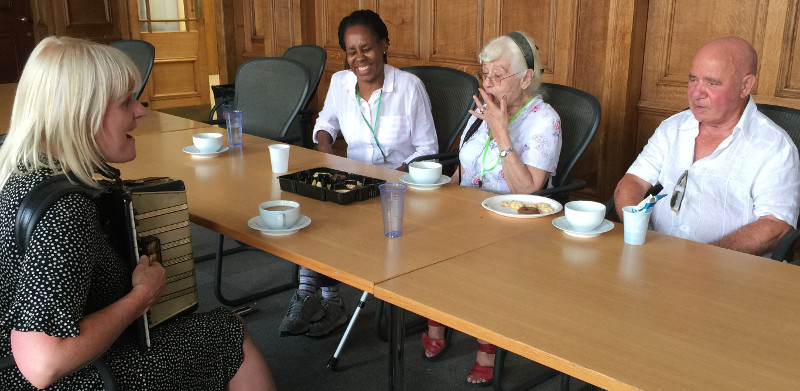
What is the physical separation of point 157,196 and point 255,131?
223 centimetres

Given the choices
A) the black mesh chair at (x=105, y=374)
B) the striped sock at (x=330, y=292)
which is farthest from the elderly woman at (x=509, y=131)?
the black mesh chair at (x=105, y=374)

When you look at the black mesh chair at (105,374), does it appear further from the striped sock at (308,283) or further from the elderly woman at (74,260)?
the striped sock at (308,283)

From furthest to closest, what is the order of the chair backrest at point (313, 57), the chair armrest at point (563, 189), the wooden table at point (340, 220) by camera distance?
1. the chair backrest at point (313, 57)
2. the chair armrest at point (563, 189)
3. the wooden table at point (340, 220)

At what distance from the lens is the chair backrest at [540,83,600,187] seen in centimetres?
271

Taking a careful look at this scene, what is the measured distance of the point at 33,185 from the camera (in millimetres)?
1470

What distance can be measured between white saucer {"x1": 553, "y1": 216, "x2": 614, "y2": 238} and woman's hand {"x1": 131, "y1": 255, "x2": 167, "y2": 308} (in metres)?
A: 0.97

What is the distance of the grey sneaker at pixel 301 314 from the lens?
2938mm

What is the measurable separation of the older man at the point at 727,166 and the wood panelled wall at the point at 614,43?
1.09m

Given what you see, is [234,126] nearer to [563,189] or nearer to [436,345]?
[436,345]

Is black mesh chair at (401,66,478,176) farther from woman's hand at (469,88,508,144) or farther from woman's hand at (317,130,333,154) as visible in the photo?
woman's hand at (469,88,508,144)

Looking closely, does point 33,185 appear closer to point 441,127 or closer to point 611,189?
point 441,127

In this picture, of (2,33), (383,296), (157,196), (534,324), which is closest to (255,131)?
(157,196)

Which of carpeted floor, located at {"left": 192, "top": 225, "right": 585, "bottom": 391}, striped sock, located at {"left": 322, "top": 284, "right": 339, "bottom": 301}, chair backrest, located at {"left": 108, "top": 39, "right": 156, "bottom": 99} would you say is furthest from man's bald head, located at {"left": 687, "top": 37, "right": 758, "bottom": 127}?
chair backrest, located at {"left": 108, "top": 39, "right": 156, "bottom": 99}

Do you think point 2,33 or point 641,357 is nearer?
point 641,357
